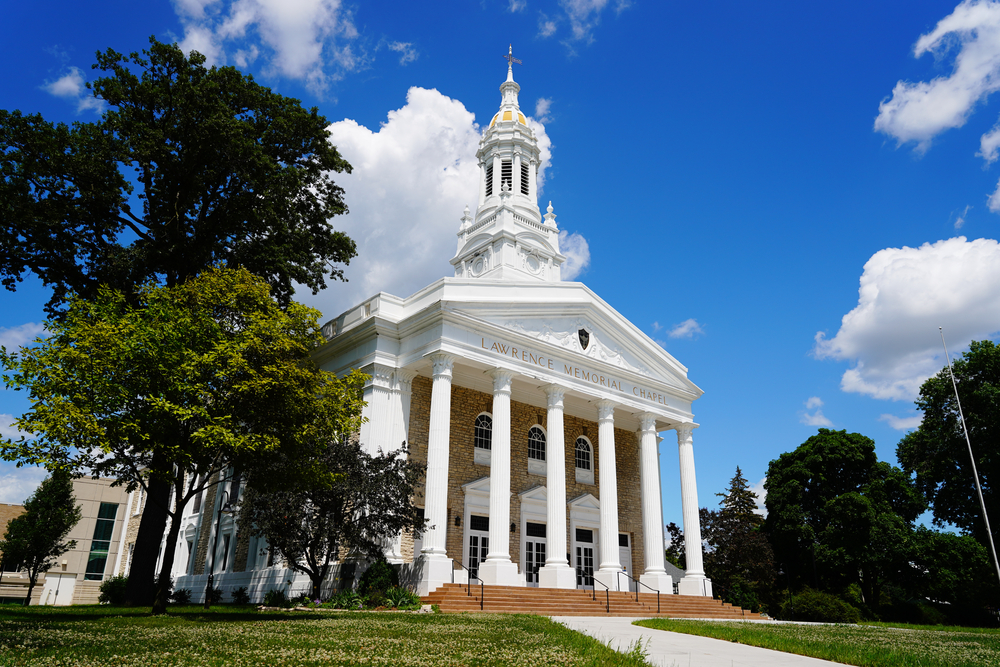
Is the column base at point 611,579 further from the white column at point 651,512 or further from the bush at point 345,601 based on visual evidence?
the bush at point 345,601

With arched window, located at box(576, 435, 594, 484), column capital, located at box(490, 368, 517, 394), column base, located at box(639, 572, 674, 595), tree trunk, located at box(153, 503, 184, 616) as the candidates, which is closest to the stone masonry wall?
arched window, located at box(576, 435, 594, 484)

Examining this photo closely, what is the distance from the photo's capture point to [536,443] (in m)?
28.9

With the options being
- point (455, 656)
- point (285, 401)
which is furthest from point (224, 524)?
point (455, 656)

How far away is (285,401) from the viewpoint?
14.2 meters

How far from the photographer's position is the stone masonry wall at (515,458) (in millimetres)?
24609

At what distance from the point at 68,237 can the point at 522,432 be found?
17.7 metres

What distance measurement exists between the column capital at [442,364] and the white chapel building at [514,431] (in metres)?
0.05

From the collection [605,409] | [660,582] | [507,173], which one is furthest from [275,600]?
[507,173]

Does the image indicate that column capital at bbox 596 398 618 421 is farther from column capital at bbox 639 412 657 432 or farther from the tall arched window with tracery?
the tall arched window with tracery

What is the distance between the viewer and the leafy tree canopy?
63.1 feet

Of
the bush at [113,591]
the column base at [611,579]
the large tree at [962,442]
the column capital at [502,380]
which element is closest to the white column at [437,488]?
the column capital at [502,380]

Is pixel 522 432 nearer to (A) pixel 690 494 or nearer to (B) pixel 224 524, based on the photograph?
(A) pixel 690 494

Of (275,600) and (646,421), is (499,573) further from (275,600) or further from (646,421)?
(646,421)

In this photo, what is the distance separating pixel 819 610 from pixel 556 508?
1313cm
